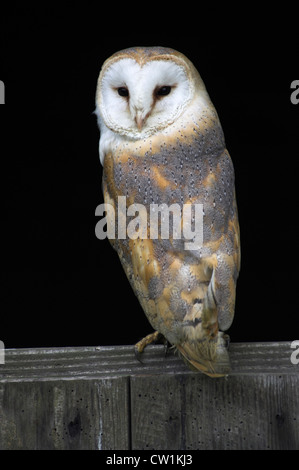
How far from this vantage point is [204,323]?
2057 mm

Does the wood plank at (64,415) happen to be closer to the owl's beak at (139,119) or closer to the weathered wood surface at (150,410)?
the weathered wood surface at (150,410)

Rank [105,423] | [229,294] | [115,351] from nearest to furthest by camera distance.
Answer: [105,423], [229,294], [115,351]

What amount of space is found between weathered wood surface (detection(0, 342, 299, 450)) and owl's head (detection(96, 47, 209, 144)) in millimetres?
767

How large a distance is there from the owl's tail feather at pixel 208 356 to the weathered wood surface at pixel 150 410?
0.11ft

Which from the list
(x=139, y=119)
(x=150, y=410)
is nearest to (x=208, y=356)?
(x=150, y=410)

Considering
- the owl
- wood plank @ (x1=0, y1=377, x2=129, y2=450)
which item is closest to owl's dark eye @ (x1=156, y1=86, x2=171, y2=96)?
the owl

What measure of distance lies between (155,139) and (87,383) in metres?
0.76

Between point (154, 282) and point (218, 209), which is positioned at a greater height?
point (218, 209)

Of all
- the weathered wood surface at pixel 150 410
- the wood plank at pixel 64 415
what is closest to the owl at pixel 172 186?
the weathered wood surface at pixel 150 410

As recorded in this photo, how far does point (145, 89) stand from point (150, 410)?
0.94 m

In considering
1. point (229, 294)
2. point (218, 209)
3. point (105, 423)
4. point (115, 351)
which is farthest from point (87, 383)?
point (218, 209)

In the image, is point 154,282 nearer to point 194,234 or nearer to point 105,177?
point 194,234

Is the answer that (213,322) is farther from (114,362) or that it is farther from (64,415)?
(64,415)

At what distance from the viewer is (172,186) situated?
7.13 ft
